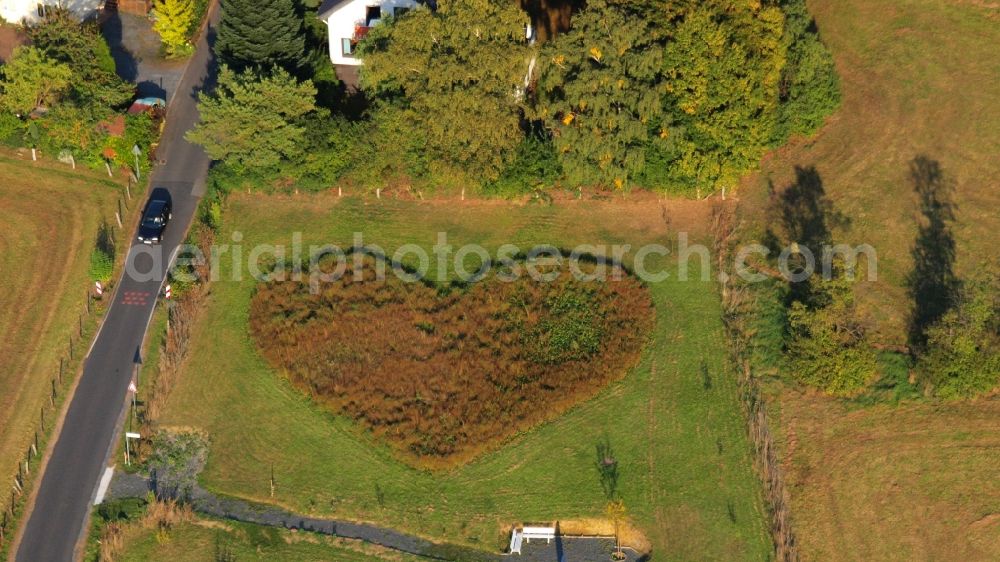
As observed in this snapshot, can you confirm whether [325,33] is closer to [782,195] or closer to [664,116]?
[664,116]

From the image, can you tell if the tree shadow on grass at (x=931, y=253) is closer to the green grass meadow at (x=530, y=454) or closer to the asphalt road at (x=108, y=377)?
the green grass meadow at (x=530, y=454)

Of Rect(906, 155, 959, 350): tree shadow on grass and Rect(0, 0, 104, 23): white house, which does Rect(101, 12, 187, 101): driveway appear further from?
Rect(906, 155, 959, 350): tree shadow on grass

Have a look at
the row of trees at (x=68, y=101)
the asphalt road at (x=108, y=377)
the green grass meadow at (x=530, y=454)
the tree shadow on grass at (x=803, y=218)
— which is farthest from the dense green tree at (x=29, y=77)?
the tree shadow on grass at (x=803, y=218)

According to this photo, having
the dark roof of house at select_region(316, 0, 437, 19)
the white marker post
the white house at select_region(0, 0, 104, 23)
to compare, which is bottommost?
the white marker post

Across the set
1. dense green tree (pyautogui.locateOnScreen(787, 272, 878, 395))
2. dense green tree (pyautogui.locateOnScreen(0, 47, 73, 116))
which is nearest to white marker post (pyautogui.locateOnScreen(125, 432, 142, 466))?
dense green tree (pyautogui.locateOnScreen(0, 47, 73, 116))

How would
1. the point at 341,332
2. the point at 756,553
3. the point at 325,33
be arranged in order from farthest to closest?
the point at 325,33 → the point at 341,332 → the point at 756,553

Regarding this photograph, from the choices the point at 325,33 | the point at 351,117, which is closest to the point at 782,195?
the point at 351,117
